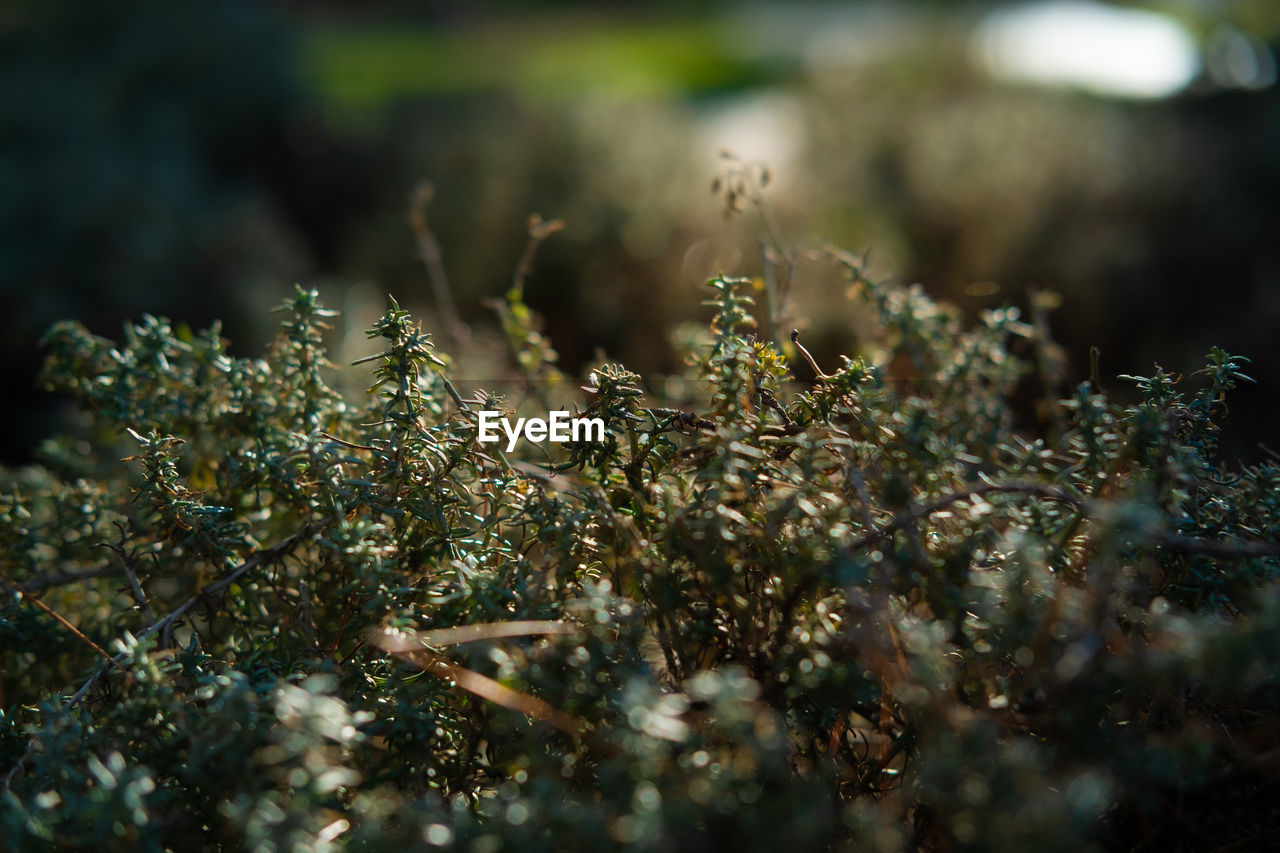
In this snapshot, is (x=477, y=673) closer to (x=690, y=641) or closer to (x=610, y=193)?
(x=690, y=641)

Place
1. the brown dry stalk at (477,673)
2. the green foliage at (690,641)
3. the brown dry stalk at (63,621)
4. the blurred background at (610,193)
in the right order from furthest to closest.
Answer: the blurred background at (610,193), the brown dry stalk at (63,621), the brown dry stalk at (477,673), the green foliage at (690,641)

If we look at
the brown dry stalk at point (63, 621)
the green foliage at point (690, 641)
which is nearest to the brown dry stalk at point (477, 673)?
the green foliage at point (690, 641)

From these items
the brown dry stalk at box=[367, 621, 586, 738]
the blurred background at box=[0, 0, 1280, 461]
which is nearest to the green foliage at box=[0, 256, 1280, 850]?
the brown dry stalk at box=[367, 621, 586, 738]

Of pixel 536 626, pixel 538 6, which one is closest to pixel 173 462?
pixel 536 626

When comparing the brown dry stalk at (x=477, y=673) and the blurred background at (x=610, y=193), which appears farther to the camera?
the blurred background at (x=610, y=193)

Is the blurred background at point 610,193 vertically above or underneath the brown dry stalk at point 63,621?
above

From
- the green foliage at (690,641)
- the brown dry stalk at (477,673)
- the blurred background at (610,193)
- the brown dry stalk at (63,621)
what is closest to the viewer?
the green foliage at (690,641)

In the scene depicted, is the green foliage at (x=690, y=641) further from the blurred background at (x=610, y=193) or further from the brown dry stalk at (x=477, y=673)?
the blurred background at (x=610, y=193)
